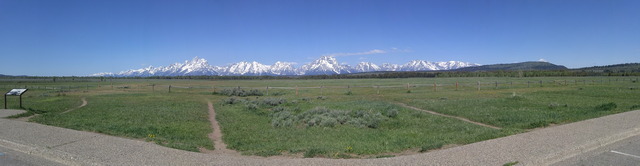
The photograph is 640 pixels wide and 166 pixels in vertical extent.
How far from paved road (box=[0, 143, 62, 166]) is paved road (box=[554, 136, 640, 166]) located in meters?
11.8

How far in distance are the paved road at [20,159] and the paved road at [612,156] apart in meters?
11.8

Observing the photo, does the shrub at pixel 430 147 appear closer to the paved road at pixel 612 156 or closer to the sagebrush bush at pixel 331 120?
the paved road at pixel 612 156

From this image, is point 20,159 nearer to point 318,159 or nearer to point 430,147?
point 318,159

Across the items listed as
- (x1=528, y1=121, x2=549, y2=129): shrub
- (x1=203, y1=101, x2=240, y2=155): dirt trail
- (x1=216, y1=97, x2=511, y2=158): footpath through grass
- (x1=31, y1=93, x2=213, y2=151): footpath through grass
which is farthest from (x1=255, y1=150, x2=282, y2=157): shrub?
(x1=528, y1=121, x2=549, y2=129): shrub

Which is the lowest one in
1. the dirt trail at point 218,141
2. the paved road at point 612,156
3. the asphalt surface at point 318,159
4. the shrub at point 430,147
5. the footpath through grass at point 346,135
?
the dirt trail at point 218,141

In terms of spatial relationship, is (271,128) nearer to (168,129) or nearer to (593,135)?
(168,129)

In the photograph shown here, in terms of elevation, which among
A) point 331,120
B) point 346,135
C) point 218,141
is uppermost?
point 331,120

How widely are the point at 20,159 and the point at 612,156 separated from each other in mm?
14330

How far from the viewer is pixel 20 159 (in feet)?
28.9

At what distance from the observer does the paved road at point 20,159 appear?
8423mm

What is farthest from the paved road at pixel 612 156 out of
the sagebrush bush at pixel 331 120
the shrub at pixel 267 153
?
the sagebrush bush at pixel 331 120

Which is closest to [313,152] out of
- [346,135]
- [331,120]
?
[346,135]

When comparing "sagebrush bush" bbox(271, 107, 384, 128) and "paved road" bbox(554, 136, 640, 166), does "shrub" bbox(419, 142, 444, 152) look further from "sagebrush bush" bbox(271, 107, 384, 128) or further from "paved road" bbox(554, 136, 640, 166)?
"sagebrush bush" bbox(271, 107, 384, 128)

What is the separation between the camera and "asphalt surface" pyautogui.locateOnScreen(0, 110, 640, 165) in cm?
802
